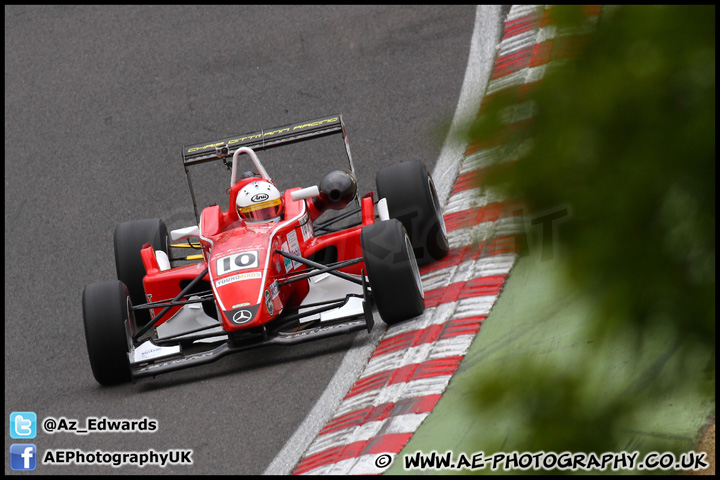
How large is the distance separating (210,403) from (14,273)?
3.78 meters

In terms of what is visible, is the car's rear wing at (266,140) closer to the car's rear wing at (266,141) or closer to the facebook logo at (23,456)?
the car's rear wing at (266,141)

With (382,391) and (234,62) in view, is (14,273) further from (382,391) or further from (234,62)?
(382,391)

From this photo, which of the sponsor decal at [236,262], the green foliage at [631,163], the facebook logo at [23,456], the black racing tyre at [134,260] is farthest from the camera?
the black racing tyre at [134,260]

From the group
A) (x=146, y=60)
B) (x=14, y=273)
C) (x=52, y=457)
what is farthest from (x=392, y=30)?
(x=52, y=457)

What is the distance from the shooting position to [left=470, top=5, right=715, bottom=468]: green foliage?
0.88 metres

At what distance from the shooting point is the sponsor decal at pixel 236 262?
6.45 m

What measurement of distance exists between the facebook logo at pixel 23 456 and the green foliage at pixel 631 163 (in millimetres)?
5587

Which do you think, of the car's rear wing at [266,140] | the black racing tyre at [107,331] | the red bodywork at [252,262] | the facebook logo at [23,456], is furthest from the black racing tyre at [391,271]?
the facebook logo at [23,456]

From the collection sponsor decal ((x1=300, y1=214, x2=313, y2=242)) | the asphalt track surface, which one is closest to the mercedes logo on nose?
the asphalt track surface

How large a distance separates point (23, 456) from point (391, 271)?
2588 mm

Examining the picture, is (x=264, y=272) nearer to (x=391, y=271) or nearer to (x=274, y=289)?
(x=274, y=289)

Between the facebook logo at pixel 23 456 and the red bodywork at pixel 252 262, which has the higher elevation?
the red bodywork at pixel 252 262

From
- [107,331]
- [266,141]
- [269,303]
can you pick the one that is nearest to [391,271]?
[269,303]

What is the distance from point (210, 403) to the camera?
6.27 meters
